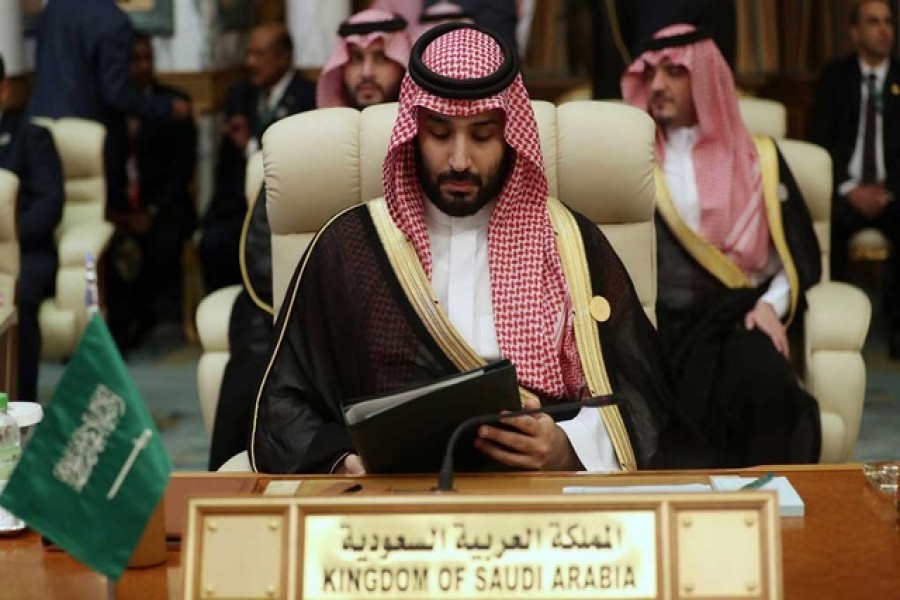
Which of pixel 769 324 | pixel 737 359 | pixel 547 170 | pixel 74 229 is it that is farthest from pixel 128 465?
pixel 74 229

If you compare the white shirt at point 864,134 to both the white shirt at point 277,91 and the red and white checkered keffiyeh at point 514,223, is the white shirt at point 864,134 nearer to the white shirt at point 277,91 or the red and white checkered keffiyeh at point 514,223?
the white shirt at point 277,91

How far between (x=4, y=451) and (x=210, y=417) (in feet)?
5.59

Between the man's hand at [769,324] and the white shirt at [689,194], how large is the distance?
0.04 metres

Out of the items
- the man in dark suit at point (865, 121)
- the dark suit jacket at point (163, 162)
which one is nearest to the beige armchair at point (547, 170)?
the man in dark suit at point (865, 121)

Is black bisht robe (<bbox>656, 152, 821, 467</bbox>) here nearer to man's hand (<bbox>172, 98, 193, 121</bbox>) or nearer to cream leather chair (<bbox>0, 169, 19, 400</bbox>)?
cream leather chair (<bbox>0, 169, 19, 400</bbox>)

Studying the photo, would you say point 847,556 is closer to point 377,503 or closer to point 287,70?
point 377,503

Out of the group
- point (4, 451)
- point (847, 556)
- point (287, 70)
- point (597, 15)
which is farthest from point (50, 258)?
point (847, 556)

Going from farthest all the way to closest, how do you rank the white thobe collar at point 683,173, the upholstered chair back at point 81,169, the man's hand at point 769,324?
the upholstered chair back at point 81,169 → the white thobe collar at point 683,173 → the man's hand at point 769,324

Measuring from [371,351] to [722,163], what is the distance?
1.89m

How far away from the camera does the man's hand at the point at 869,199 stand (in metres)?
6.83

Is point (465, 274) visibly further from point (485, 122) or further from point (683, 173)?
point (683, 173)

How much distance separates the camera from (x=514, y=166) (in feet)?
10.1

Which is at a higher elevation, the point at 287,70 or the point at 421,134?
the point at 421,134

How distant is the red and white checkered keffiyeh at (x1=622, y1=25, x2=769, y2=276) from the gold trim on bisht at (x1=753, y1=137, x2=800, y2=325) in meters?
0.02
